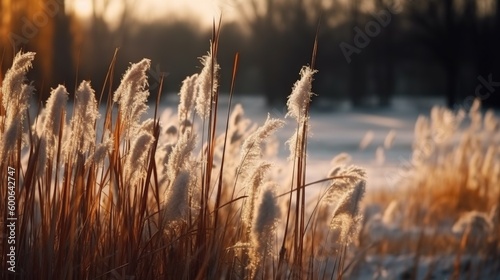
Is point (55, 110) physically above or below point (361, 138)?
below

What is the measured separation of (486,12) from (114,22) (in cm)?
1216

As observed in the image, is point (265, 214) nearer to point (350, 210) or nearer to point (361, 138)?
point (350, 210)

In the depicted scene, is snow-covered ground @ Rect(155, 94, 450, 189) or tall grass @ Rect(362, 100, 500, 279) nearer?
tall grass @ Rect(362, 100, 500, 279)

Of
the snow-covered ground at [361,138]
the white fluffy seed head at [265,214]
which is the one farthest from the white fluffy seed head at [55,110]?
the snow-covered ground at [361,138]

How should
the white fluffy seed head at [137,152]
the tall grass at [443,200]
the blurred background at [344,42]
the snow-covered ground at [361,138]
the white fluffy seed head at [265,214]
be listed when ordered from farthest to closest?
the blurred background at [344,42] → the snow-covered ground at [361,138] → the tall grass at [443,200] → the white fluffy seed head at [137,152] → the white fluffy seed head at [265,214]

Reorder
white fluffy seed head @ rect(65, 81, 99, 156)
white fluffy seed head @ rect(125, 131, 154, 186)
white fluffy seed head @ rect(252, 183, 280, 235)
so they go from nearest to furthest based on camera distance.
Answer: white fluffy seed head @ rect(252, 183, 280, 235) < white fluffy seed head @ rect(125, 131, 154, 186) < white fluffy seed head @ rect(65, 81, 99, 156)

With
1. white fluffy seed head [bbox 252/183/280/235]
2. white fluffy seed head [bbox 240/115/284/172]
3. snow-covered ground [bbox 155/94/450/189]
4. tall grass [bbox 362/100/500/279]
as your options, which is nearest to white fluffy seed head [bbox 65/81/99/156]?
white fluffy seed head [bbox 240/115/284/172]

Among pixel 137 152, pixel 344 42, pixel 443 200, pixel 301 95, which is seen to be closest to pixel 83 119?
pixel 137 152

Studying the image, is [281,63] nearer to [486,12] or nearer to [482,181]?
[486,12]

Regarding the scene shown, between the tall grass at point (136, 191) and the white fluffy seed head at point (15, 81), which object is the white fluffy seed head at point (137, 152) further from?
the white fluffy seed head at point (15, 81)

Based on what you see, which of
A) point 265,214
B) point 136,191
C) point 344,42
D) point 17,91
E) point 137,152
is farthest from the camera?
A: point 344,42

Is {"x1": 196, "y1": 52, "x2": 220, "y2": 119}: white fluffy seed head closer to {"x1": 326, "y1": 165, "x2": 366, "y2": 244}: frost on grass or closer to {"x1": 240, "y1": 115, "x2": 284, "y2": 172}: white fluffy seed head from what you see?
{"x1": 240, "y1": 115, "x2": 284, "y2": 172}: white fluffy seed head

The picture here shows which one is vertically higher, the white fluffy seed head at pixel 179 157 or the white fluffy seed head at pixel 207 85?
the white fluffy seed head at pixel 207 85

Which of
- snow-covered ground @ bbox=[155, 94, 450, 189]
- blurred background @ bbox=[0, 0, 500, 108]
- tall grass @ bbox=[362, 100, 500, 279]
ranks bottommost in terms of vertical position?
tall grass @ bbox=[362, 100, 500, 279]
